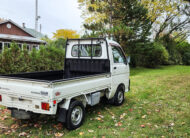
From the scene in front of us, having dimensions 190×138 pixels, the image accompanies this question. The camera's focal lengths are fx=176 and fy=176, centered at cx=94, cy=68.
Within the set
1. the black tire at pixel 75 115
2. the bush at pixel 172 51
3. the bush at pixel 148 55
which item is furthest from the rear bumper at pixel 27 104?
the bush at pixel 172 51

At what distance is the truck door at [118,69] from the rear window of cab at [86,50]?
502mm

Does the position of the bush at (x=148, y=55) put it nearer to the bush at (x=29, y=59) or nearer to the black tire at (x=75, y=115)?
the bush at (x=29, y=59)

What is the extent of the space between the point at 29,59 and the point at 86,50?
581 centimetres

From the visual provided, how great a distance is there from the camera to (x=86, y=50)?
20.2 feet

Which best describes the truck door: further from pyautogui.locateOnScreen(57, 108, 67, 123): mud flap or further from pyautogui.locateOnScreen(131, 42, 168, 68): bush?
pyautogui.locateOnScreen(131, 42, 168, 68): bush

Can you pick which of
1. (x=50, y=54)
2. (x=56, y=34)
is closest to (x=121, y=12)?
(x=50, y=54)

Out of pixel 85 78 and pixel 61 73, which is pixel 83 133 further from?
pixel 61 73

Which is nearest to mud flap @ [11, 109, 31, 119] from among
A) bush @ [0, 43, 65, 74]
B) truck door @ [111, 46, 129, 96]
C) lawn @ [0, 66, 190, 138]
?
lawn @ [0, 66, 190, 138]

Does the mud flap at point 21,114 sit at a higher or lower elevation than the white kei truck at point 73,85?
lower

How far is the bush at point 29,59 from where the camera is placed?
31.8ft

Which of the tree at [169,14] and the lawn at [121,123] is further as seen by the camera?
the tree at [169,14]

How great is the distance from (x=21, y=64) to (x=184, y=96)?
28.2 ft

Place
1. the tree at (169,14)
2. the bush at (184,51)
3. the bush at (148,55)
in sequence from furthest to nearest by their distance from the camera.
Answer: the bush at (184,51), the tree at (169,14), the bush at (148,55)

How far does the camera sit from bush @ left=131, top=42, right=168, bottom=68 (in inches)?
743
